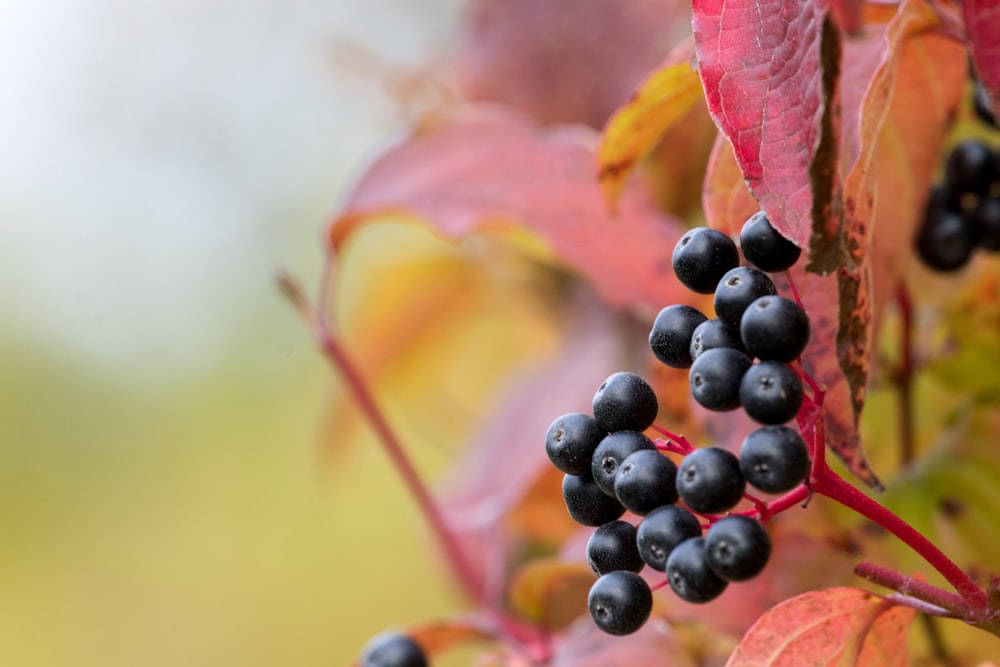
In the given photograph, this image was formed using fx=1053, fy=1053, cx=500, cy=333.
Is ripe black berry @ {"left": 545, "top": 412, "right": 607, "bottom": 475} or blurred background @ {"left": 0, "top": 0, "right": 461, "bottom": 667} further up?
blurred background @ {"left": 0, "top": 0, "right": 461, "bottom": 667}

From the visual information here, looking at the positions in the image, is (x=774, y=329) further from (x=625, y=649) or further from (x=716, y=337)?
(x=625, y=649)

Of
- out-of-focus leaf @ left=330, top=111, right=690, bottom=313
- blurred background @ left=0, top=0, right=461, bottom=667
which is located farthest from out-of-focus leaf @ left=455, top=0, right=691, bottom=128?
blurred background @ left=0, top=0, right=461, bottom=667

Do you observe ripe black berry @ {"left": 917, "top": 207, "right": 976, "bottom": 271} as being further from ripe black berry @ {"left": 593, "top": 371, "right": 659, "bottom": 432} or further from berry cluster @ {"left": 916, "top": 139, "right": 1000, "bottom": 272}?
ripe black berry @ {"left": 593, "top": 371, "right": 659, "bottom": 432}

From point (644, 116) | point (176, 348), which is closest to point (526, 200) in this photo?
point (644, 116)

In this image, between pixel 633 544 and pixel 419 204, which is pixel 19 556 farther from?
pixel 633 544

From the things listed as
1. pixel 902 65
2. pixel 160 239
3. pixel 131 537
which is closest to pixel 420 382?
pixel 902 65
